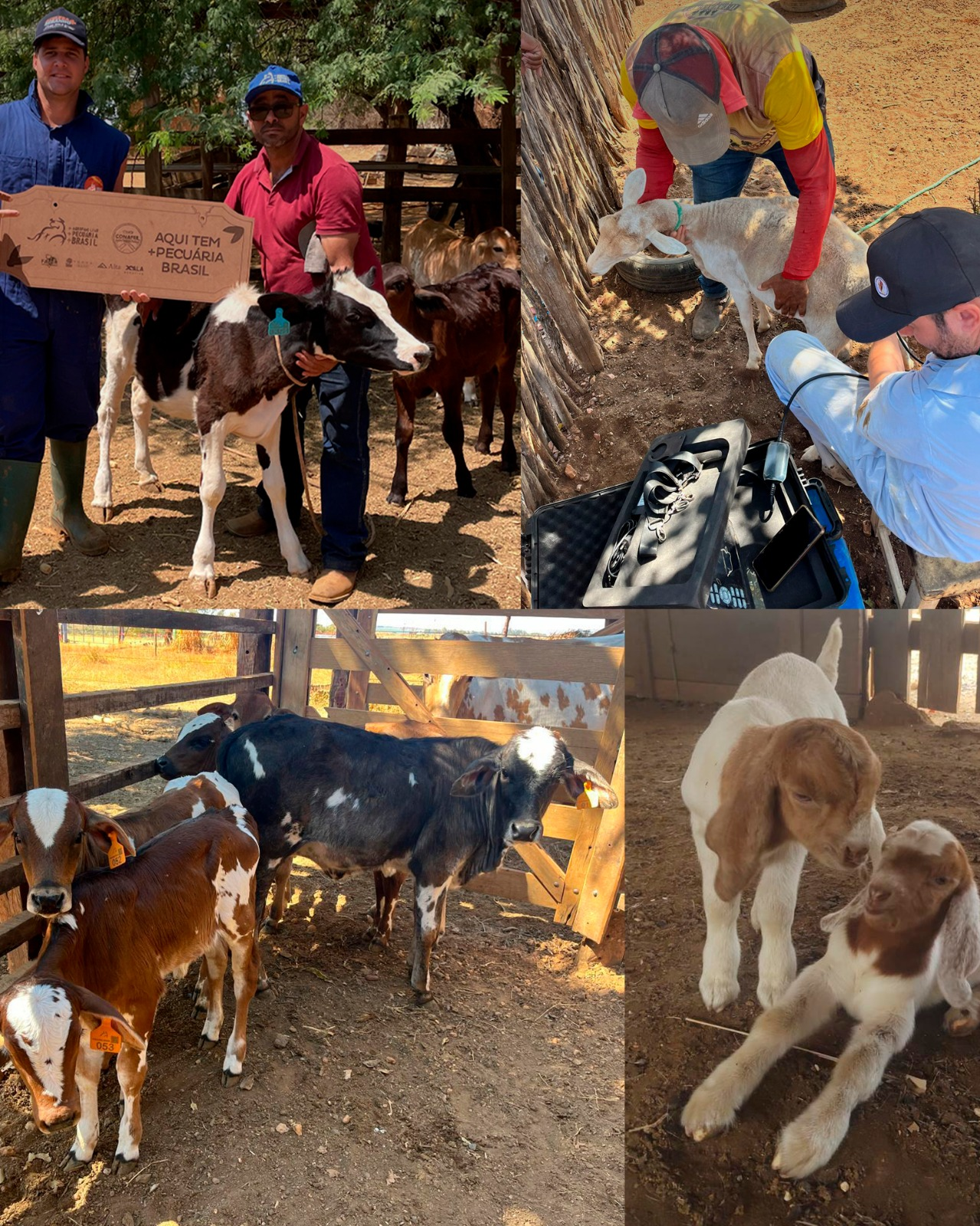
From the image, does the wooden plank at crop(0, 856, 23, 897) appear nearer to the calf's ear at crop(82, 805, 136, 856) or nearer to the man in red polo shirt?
the calf's ear at crop(82, 805, 136, 856)

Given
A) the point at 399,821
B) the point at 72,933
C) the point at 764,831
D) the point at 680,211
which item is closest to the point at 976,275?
the point at 680,211

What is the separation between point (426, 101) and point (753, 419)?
143cm

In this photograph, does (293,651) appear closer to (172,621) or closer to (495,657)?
(172,621)

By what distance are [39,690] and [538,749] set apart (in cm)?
169

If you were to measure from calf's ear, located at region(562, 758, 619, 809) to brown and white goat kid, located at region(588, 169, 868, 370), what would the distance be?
144cm

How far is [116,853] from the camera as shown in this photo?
3029mm

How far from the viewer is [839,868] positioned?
276 centimetres

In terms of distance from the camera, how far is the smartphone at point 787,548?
9.28ft

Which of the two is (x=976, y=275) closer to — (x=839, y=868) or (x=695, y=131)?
(x=695, y=131)

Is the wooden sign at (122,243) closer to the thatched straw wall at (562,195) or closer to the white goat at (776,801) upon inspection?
the thatched straw wall at (562,195)

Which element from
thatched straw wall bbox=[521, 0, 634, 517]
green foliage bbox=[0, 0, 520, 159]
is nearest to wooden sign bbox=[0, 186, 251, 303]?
green foliage bbox=[0, 0, 520, 159]

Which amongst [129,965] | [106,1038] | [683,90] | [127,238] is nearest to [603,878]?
[129,965]

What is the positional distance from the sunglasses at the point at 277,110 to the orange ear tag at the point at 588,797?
2.39 meters

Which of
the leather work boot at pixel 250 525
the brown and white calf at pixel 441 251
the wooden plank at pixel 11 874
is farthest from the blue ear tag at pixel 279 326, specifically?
the wooden plank at pixel 11 874
